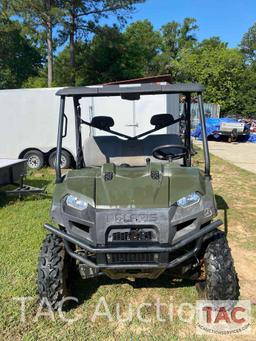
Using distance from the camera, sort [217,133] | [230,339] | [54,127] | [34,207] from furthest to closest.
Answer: [217,133]
[54,127]
[34,207]
[230,339]

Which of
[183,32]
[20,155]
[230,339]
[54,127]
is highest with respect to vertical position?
[183,32]

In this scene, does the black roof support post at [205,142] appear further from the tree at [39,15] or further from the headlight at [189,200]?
the tree at [39,15]

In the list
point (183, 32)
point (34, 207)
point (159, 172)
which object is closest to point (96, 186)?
point (159, 172)

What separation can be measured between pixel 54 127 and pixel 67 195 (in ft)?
24.8

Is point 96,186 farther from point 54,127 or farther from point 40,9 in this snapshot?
point 40,9

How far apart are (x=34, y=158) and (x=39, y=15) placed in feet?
34.9

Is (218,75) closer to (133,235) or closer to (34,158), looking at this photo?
(34,158)

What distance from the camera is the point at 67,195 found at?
2.84m

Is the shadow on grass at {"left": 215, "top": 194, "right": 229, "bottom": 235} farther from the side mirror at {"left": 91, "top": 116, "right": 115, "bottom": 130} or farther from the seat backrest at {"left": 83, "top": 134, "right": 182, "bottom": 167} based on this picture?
the side mirror at {"left": 91, "top": 116, "right": 115, "bottom": 130}

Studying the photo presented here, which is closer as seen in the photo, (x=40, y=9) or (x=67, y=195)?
(x=67, y=195)

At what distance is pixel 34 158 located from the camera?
33.3ft

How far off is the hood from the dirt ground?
23.8 ft

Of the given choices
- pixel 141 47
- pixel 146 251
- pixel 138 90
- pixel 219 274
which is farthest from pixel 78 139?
pixel 141 47

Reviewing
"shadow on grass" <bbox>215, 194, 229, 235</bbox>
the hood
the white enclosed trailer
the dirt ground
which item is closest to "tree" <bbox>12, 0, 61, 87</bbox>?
the white enclosed trailer
